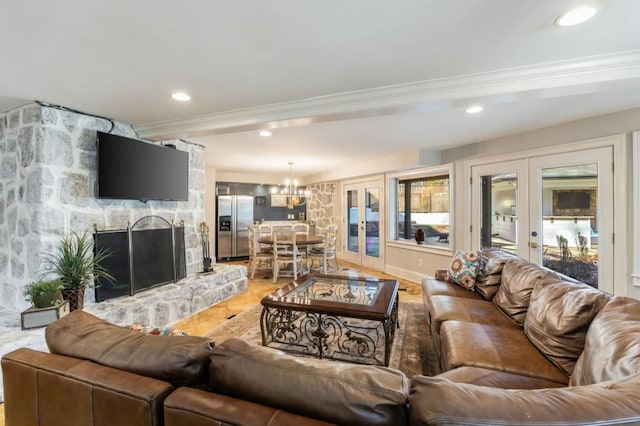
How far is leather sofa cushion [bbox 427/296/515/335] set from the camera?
7.16ft

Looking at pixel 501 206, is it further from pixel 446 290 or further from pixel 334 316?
pixel 334 316

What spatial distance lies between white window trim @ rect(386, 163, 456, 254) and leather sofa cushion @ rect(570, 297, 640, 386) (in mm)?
3329

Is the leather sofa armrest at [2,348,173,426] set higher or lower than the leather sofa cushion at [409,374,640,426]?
lower

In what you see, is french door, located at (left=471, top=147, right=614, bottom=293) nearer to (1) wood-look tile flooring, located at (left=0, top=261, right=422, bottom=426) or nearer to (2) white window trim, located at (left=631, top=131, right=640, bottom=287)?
(2) white window trim, located at (left=631, top=131, right=640, bottom=287)

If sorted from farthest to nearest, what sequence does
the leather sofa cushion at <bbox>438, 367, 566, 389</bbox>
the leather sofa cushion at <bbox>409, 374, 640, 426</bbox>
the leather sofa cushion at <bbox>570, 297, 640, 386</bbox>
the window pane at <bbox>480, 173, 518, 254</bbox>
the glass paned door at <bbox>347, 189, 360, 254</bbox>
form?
the glass paned door at <bbox>347, 189, 360, 254</bbox> < the window pane at <bbox>480, 173, 518, 254</bbox> < the leather sofa cushion at <bbox>438, 367, 566, 389</bbox> < the leather sofa cushion at <bbox>570, 297, 640, 386</bbox> < the leather sofa cushion at <bbox>409, 374, 640, 426</bbox>

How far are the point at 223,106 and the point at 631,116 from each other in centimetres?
398

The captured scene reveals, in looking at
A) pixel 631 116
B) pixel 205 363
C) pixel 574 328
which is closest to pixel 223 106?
pixel 205 363

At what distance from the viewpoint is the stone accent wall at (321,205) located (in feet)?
25.2

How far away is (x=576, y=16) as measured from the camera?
147 cm

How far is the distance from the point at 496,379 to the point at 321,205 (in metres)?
6.68

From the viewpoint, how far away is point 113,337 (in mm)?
1150

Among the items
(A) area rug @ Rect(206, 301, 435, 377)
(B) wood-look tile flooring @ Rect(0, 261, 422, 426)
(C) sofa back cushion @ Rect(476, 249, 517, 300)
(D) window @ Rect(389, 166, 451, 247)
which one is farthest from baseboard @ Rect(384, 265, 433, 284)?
(C) sofa back cushion @ Rect(476, 249, 517, 300)

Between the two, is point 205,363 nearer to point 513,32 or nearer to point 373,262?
point 513,32

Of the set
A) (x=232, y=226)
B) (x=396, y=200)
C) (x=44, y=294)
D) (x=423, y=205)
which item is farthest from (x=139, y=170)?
(x=423, y=205)
